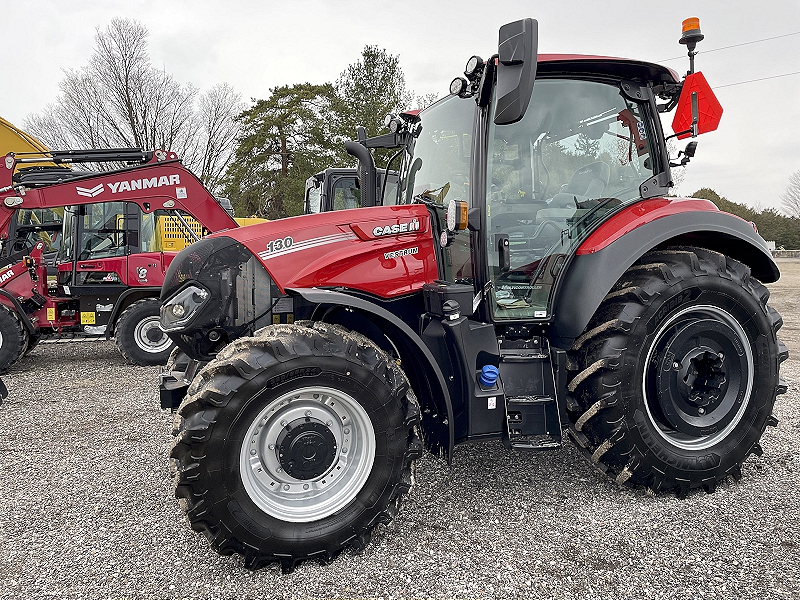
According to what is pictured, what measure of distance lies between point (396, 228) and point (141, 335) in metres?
5.73

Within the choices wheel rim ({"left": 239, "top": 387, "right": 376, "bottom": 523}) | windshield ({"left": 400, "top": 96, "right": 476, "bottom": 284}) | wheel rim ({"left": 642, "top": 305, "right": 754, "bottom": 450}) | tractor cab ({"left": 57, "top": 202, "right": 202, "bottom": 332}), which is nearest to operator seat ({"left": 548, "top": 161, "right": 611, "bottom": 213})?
windshield ({"left": 400, "top": 96, "right": 476, "bottom": 284})

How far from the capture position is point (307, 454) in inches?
103

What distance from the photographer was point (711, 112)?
327 cm

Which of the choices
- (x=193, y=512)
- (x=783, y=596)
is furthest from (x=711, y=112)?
(x=193, y=512)

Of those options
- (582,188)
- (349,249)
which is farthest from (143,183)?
(582,188)

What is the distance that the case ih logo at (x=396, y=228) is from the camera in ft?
9.75

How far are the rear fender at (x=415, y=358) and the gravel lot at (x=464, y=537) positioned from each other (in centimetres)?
49

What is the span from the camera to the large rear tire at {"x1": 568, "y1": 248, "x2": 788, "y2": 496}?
9.98ft

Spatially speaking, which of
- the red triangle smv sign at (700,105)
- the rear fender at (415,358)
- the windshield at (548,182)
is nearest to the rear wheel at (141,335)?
the rear fender at (415,358)

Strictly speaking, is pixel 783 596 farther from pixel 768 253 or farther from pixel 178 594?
pixel 178 594

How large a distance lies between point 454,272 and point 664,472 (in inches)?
62.8

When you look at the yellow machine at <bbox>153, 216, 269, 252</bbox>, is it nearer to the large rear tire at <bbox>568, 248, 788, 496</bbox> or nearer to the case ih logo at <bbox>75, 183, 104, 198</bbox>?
the case ih logo at <bbox>75, 183, 104, 198</bbox>

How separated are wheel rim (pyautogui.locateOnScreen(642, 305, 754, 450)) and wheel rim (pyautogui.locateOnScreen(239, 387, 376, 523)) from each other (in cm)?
166

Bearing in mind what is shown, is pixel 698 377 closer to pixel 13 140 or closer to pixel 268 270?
pixel 268 270
